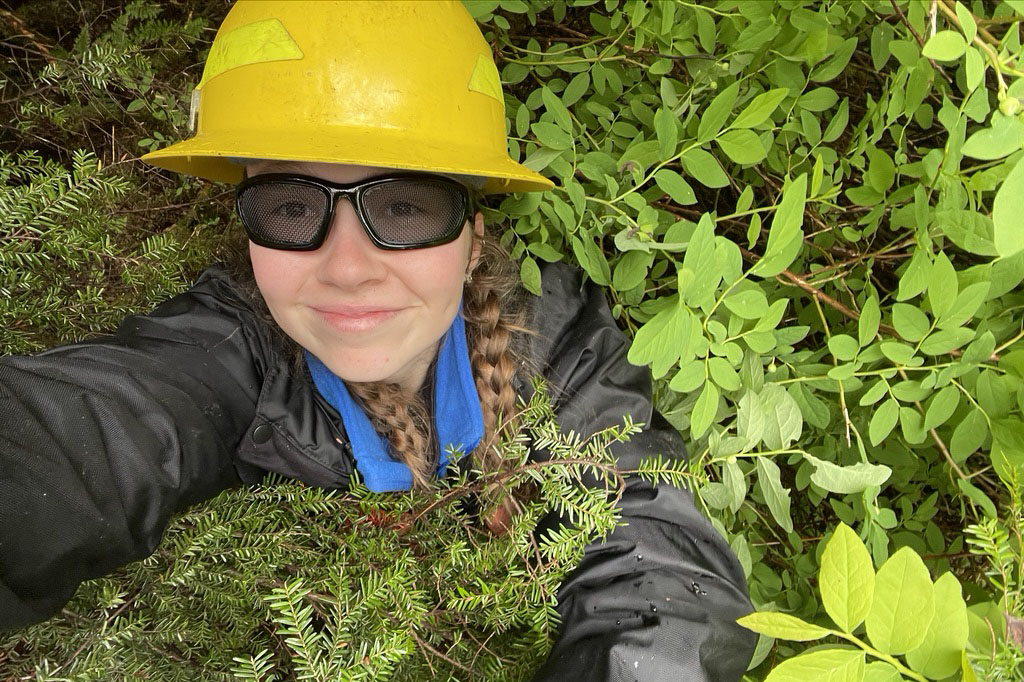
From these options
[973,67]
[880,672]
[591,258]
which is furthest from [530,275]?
[880,672]

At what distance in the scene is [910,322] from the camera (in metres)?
1.38

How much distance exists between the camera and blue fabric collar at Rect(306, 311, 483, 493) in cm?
162

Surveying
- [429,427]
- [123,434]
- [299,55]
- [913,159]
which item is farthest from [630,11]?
[123,434]

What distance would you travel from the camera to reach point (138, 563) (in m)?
1.38

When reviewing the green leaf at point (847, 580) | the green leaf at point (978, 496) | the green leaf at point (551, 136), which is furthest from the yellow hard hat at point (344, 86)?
the green leaf at point (978, 496)

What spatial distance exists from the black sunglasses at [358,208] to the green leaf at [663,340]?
467mm

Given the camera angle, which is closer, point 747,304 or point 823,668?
point 823,668

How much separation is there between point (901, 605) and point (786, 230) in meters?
0.64

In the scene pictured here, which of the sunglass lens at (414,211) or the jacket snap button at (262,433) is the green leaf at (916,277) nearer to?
the sunglass lens at (414,211)

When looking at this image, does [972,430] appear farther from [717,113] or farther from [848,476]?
[717,113]

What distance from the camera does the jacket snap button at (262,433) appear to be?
1.59 m

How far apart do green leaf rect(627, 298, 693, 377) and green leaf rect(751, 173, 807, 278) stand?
173mm

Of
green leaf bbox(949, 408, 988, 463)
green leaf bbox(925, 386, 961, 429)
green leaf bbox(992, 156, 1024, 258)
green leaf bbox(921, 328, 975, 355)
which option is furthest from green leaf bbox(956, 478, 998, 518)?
green leaf bbox(992, 156, 1024, 258)

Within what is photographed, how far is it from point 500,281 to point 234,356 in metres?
0.70
